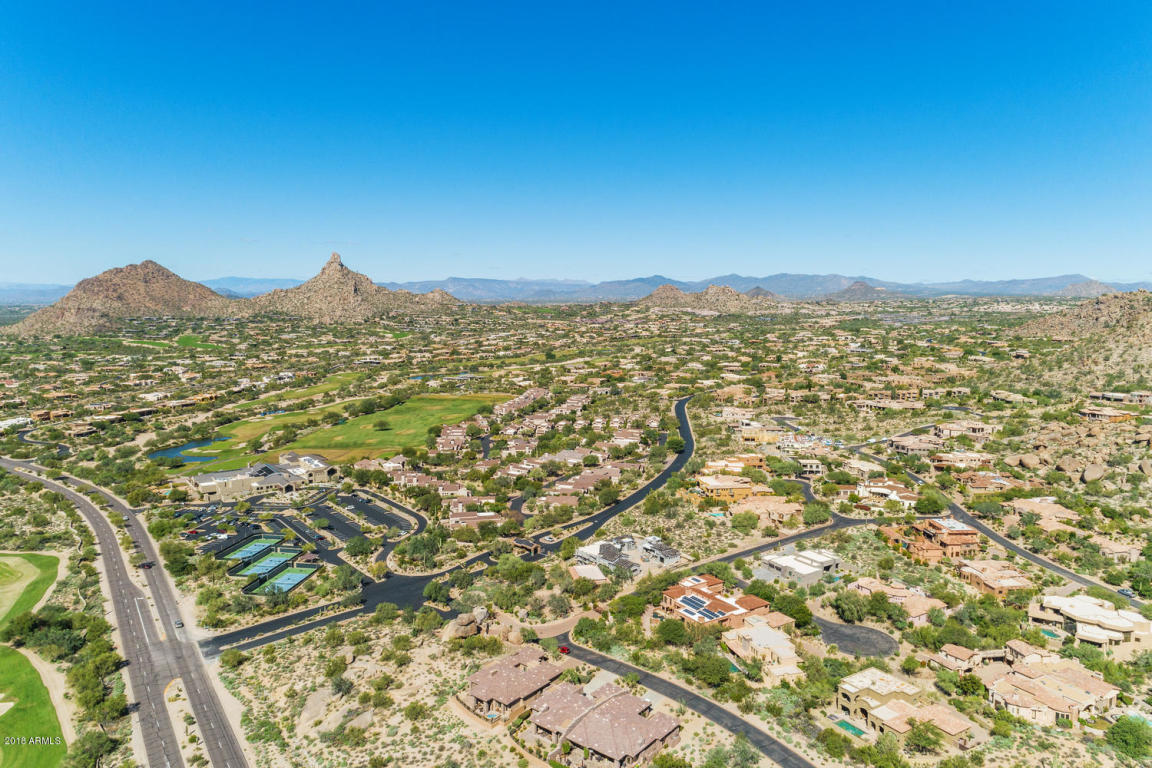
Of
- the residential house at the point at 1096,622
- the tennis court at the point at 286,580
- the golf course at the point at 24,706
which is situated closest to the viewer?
the golf course at the point at 24,706

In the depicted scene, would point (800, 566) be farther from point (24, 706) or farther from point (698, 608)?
point (24, 706)

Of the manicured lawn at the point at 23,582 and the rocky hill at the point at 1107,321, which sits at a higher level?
the rocky hill at the point at 1107,321

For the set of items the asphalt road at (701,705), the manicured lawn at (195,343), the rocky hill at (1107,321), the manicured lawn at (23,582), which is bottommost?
the manicured lawn at (23,582)

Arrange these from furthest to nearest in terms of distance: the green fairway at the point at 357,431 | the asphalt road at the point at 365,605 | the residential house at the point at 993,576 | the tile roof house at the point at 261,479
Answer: the green fairway at the point at 357,431, the tile roof house at the point at 261,479, the residential house at the point at 993,576, the asphalt road at the point at 365,605

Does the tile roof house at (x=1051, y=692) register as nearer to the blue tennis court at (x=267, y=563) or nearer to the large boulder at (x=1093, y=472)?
the large boulder at (x=1093, y=472)

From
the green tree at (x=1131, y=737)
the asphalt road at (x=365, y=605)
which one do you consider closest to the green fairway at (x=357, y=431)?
the asphalt road at (x=365, y=605)

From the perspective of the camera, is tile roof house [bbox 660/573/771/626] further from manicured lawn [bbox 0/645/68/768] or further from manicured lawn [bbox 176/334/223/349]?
manicured lawn [bbox 176/334/223/349]
